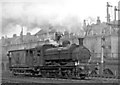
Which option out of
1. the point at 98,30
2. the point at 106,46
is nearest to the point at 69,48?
the point at 106,46

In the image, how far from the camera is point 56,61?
23516 mm

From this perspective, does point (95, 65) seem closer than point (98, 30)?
Yes

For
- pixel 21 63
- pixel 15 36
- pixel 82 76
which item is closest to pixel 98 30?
pixel 15 36

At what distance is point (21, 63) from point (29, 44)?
39342 millimetres

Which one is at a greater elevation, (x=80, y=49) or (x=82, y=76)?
(x=80, y=49)

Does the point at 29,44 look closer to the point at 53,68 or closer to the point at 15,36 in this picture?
the point at 15,36

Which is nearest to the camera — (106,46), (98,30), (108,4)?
(108,4)

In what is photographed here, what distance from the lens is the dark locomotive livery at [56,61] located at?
21.6 m

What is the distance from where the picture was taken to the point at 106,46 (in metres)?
52.7

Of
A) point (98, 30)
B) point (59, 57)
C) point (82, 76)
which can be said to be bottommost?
point (82, 76)

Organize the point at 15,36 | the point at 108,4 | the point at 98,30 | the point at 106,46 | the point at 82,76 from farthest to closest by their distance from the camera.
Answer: the point at 15,36 → the point at 98,30 → the point at 106,46 → the point at 108,4 → the point at 82,76

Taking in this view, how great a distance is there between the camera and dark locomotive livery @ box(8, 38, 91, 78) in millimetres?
21625

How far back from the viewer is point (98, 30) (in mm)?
65312

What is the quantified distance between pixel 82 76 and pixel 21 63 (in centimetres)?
831
